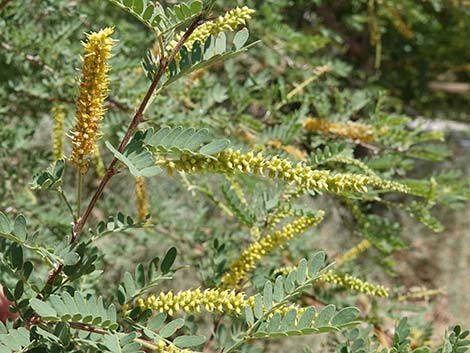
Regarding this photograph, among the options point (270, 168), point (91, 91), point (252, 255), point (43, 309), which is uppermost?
point (91, 91)

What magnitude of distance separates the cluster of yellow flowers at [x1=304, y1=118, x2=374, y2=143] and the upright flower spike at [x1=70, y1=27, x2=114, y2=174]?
0.82 metres

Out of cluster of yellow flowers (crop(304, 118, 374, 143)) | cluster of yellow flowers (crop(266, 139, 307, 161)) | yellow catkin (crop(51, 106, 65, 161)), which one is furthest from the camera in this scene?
cluster of yellow flowers (crop(304, 118, 374, 143))

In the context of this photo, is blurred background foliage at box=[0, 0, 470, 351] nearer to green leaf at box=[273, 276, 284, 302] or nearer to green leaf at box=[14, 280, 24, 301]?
green leaf at box=[14, 280, 24, 301]

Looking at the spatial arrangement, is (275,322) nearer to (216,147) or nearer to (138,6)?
(216,147)

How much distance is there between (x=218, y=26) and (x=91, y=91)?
164mm

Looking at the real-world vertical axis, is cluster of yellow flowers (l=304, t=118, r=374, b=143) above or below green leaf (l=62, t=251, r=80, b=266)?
below

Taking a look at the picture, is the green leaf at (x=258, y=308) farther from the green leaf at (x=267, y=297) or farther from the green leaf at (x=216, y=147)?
the green leaf at (x=216, y=147)

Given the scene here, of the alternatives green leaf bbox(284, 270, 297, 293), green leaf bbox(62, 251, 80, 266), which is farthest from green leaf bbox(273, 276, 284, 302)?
green leaf bbox(62, 251, 80, 266)

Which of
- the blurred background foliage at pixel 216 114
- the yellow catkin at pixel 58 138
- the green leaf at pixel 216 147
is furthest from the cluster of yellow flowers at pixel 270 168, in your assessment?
the yellow catkin at pixel 58 138

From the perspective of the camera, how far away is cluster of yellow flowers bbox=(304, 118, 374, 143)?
56.4 inches

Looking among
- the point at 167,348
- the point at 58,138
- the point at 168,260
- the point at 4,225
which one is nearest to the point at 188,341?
the point at 167,348

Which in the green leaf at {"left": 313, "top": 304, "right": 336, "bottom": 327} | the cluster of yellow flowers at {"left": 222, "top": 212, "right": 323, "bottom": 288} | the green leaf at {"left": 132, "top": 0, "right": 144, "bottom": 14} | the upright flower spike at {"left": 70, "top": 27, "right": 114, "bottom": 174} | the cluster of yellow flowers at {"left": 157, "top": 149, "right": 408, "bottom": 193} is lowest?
the cluster of yellow flowers at {"left": 222, "top": 212, "right": 323, "bottom": 288}

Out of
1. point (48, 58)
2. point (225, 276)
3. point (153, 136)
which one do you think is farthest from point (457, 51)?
point (153, 136)

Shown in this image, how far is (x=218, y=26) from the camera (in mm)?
749
